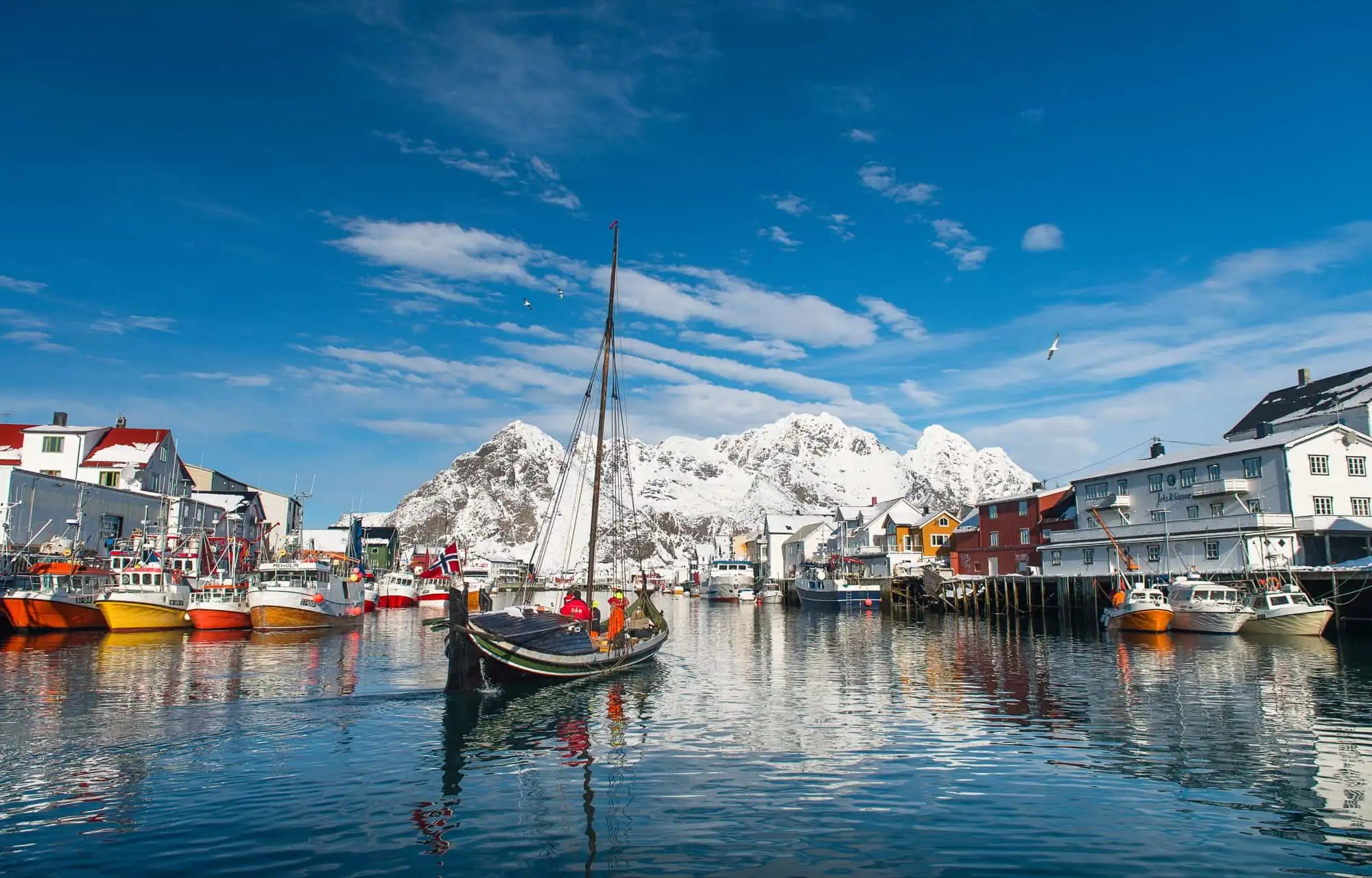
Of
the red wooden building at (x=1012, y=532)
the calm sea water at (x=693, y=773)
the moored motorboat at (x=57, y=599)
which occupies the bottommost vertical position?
the calm sea water at (x=693, y=773)

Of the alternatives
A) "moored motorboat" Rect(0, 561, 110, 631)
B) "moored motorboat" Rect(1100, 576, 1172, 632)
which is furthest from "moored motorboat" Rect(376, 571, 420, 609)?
"moored motorboat" Rect(1100, 576, 1172, 632)

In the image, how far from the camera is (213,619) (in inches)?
2259

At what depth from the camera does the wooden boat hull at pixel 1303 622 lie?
49125 millimetres

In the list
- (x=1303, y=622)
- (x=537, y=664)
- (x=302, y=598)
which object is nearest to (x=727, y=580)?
(x=302, y=598)

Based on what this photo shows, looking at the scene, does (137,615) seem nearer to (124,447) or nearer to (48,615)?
(48,615)

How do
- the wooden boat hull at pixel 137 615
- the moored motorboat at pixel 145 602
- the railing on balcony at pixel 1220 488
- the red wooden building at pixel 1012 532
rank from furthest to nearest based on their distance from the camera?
the red wooden building at pixel 1012 532 → the railing on balcony at pixel 1220 488 → the moored motorboat at pixel 145 602 → the wooden boat hull at pixel 137 615

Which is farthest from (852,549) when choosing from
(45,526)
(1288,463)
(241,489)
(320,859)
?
(320,859)

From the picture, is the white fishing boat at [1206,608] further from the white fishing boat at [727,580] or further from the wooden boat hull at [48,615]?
the white fishing boat at [727,580]

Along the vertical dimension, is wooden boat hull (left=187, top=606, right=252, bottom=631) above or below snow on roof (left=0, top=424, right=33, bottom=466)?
below

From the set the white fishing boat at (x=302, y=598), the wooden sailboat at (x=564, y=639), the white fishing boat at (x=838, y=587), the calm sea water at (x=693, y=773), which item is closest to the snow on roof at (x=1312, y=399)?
the white fishing boat at (x=838, y=587)

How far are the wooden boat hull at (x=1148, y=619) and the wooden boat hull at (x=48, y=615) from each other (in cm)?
6654

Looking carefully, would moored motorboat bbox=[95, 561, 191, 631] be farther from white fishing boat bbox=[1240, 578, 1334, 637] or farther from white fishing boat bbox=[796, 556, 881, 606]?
white fishing boat bbox=[1240, 578, 1334, 637]

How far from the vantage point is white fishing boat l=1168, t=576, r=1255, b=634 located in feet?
170

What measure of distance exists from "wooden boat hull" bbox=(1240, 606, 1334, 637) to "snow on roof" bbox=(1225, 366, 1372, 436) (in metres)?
36.4
